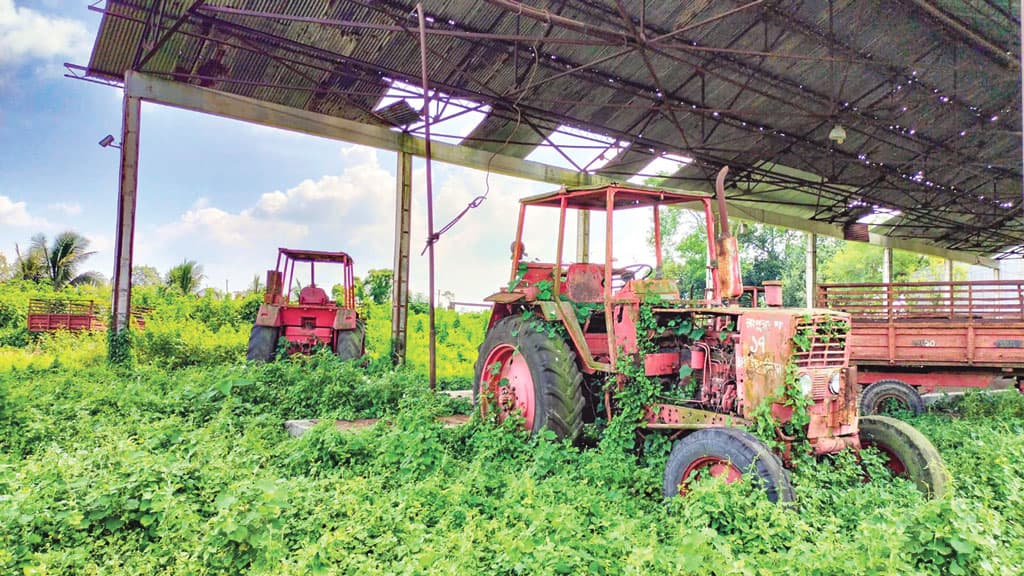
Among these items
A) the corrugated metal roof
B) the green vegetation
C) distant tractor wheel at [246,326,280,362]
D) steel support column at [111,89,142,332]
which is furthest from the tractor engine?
steel support column at [111,89,142,332]

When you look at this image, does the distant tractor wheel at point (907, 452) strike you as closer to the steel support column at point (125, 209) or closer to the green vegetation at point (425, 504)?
the green vegetation at point (425, 504)

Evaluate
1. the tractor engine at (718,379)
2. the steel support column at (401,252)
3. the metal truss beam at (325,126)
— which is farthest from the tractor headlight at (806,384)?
the steel support column at (401,252)

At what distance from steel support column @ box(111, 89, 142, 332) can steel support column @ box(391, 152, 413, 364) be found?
13.6 feet

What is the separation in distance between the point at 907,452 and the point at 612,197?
9.03 feet

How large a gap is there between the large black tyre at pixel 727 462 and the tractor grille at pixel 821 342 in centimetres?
72

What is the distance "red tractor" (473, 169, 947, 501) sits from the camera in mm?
3717

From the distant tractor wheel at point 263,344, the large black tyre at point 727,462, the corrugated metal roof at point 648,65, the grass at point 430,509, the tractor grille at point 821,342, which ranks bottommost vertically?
the grass at point 430,509

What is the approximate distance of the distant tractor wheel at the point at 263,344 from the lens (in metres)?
8.96

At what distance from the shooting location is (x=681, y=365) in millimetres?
4586

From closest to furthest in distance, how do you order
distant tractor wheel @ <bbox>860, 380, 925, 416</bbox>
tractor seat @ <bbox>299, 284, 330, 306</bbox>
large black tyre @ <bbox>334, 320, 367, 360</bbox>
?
distant tractor wheel @ <bbox>860, 380, 925, 416</bbox>, large black tyre @ <bbox>334, 320, 367, 360</bbox>, tractor seat @ <bbox>299, 284, 330, 306</bbox>

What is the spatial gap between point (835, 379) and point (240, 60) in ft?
29.6

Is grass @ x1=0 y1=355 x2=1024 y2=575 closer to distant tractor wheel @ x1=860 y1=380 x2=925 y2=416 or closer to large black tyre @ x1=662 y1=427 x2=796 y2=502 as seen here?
large black tyre @ x1=662 y1=427 x2=796 y2=502

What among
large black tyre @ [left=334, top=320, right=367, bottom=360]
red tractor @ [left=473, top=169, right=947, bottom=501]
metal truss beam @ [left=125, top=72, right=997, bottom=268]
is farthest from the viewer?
large black tyre @ [left=334, top=320, right=367, bottom=360]

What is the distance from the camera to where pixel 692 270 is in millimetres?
28609
